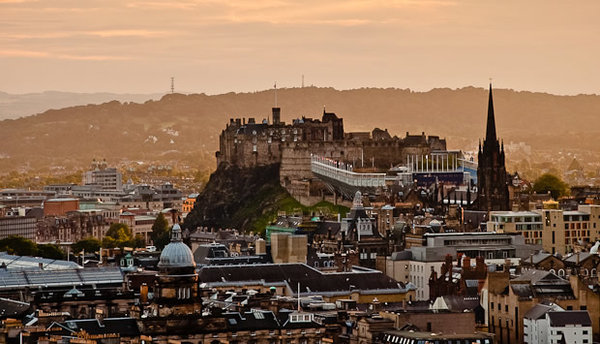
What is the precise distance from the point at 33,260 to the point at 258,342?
180 ft

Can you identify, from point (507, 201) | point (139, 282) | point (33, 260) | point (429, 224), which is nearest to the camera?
point (139, 282)

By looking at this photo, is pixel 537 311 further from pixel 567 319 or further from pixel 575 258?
pixel 575 258

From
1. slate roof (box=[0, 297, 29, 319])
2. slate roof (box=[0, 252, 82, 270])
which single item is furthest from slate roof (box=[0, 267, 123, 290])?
slate roof (box=[0, 297, 29, 319])

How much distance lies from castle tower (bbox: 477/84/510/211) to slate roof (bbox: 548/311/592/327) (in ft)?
228

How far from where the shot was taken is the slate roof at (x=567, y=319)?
11675 cm

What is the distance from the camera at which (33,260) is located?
157 metres

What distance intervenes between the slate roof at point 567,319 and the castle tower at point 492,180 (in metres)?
69.6

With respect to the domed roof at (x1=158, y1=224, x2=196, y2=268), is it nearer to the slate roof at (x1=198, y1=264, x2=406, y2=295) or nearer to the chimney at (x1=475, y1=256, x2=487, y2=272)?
the slate roof at (x1=198, y1=264, x2=406, y2=295)

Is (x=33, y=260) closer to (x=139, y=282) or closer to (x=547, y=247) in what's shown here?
(x=139, y=282)

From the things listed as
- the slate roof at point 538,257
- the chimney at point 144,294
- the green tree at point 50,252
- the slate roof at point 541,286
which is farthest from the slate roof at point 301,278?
the green tree at point 50,252

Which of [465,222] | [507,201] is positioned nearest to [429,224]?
[465,222]

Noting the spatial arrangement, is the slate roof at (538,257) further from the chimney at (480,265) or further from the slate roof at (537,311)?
the slate roof at (537,311)

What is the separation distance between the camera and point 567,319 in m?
117

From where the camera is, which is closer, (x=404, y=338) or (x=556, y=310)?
(x=404, y=338)
